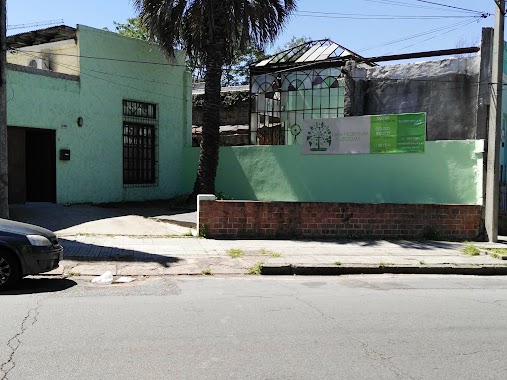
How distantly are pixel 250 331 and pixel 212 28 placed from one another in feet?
41.4

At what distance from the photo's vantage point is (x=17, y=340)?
508 cm

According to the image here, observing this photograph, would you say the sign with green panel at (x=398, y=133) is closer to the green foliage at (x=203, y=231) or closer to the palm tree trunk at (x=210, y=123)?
the palm tree trunk at (x=210, y=123)

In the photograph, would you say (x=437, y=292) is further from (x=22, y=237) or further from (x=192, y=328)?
(x=22, y=237)

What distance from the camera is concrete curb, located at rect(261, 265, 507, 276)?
957 cm

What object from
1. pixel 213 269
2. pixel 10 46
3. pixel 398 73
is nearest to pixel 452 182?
pixel 398 73

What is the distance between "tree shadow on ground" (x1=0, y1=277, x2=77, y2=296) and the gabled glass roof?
44.7 ft

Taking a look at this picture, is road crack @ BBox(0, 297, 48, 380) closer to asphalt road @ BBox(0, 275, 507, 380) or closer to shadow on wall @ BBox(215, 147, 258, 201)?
asphalt road @ BBox(0, 275, 507, 380)

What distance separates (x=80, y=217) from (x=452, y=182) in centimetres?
1047

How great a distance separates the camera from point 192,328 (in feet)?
18.5

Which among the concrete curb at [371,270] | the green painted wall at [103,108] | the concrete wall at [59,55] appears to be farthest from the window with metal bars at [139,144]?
the concrete curb at [371,270]

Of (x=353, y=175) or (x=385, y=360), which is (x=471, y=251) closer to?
(x=353, y=175)

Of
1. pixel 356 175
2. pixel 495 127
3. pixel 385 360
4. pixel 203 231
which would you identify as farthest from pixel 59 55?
pixel 385 360

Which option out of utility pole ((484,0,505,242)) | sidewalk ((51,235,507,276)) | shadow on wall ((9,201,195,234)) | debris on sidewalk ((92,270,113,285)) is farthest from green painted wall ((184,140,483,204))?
debris on sidewalk ((92,270,113,285))

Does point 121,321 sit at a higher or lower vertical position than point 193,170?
lower
